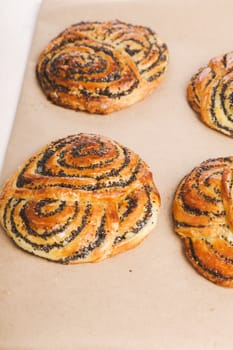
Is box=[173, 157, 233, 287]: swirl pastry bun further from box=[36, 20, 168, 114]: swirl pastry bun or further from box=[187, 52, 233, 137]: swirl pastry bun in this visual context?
box=[36, 20, 168, 114]: swirl pastry bun

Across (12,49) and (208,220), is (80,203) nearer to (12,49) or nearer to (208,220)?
(208,220)

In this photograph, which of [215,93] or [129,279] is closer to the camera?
[129,279]

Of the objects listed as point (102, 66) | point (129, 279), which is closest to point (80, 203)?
point (129, 279)

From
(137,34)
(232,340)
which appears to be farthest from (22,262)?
(137,34)

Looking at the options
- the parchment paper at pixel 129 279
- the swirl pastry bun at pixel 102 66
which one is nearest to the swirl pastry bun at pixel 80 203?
the parchment paper at pixel 129 279

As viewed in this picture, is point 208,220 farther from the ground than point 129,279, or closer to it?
farther from the ground

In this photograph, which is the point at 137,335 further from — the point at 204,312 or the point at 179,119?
the point at 179,119

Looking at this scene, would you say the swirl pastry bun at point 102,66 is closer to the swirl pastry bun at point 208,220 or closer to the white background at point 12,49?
the white background at point 12,49

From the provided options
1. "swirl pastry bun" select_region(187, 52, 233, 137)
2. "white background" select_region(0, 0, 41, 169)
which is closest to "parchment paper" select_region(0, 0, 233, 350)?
→ "swirl pastry bun" select_region(187, 52, 233, 137)
